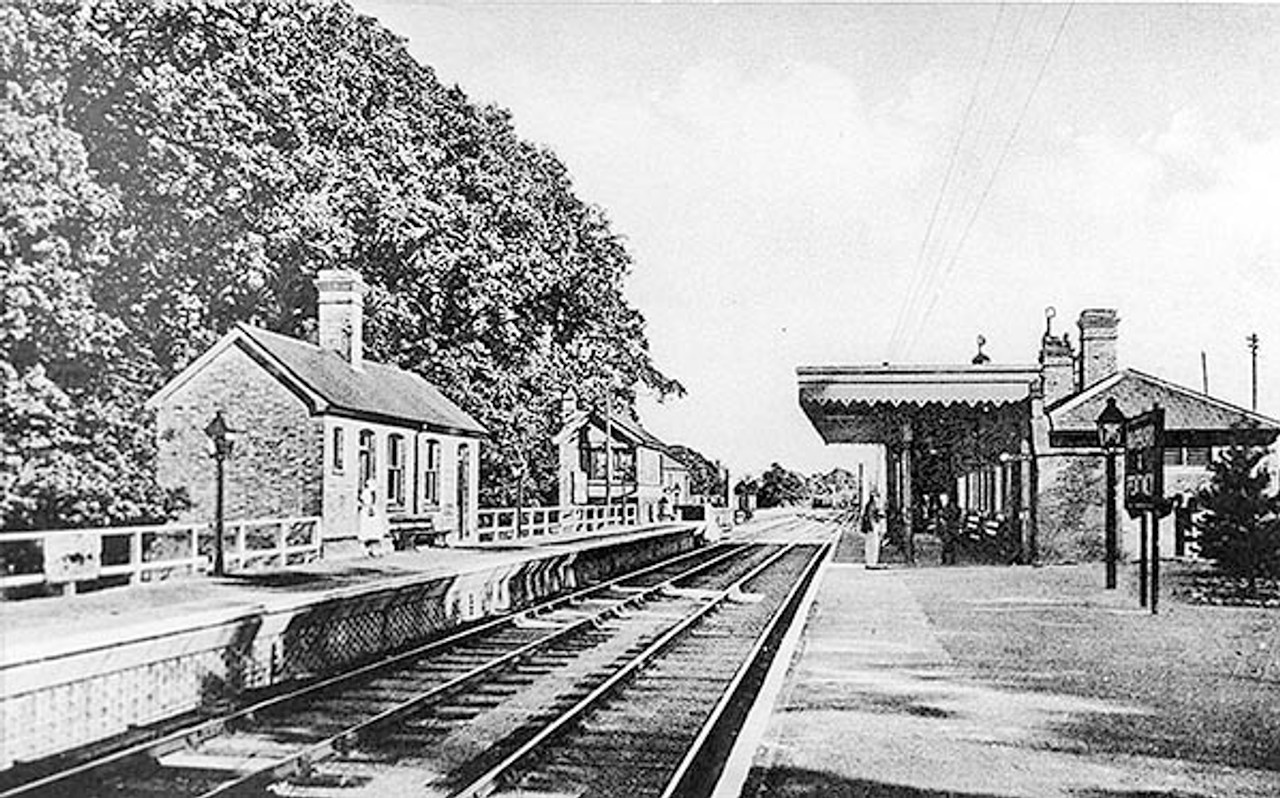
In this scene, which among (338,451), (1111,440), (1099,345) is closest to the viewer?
(1111,440)

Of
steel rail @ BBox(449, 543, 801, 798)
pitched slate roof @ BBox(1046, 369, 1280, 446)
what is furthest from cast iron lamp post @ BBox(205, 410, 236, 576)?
pitched slate roof @ BBox(1046, 369, 1280, 446)

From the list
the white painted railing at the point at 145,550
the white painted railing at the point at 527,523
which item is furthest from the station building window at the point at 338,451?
the white painted railing at the point at 527,523

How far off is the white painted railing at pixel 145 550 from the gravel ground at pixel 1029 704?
529 centimetres

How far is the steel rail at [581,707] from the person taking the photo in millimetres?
7706

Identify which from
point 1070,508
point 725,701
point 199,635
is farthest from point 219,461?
point 1070,508

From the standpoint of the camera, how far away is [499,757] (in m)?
8.77

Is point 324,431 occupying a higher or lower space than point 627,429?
lower

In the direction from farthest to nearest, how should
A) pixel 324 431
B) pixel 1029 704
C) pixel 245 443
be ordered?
pixel 324 431, pixel 245 443, pixel 1029 704

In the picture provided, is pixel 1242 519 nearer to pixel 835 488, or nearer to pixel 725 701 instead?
pixel 725 701

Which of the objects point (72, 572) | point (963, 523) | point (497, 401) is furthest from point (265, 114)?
point (963, 523)

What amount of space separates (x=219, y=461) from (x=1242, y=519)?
1220 cm

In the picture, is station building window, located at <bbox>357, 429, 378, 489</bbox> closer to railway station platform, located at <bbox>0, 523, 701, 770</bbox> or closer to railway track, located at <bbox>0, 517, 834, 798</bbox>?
railway station platform, located at <bbox>0, 523, 701, 770</bbox>

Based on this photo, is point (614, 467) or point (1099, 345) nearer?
point (1099, 345)

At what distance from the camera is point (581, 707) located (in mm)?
10367
